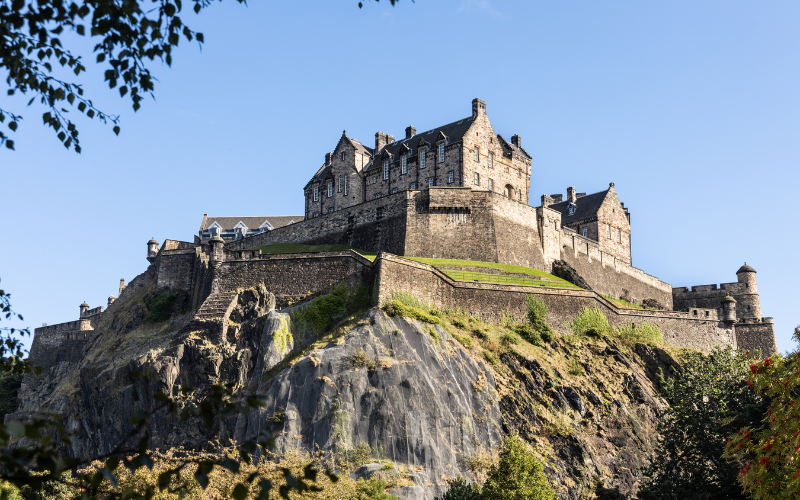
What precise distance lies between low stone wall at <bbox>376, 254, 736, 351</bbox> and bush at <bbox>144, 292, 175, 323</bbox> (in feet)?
59.2

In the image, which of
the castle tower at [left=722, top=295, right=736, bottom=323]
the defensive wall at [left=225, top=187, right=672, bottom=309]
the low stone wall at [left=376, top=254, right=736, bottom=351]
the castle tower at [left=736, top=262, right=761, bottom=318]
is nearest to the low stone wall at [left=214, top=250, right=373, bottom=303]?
the low stone wall at [left=376, top=254, right=736, bottom=351]

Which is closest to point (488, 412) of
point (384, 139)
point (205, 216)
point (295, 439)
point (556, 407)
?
point (556, 407)

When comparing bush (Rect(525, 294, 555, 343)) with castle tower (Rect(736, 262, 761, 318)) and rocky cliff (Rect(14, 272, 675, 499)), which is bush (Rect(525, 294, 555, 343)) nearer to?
rocky cliff (Rect(14, 272, 675, 499))

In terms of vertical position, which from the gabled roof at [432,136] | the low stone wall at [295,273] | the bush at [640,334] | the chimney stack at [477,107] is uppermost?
the chimney stack at [477,107]

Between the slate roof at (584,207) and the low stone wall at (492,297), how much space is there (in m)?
19.3

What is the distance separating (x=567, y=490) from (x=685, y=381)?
11059 millimetres

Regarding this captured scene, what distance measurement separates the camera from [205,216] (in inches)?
3300

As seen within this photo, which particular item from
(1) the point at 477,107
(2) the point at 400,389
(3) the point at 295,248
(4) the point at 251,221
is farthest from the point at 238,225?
(2) the point at 400,389

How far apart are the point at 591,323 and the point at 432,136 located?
2306 centimetres

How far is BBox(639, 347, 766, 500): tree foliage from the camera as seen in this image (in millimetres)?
32438

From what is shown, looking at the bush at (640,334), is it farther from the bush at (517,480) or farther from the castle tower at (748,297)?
the bush at (517,480)

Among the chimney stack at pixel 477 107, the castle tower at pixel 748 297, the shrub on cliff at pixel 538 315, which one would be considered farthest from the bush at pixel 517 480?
the castle tower at pixel 748 297

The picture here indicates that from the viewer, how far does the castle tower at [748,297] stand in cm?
6681

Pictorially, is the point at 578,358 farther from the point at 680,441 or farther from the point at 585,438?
the point at 680,441
